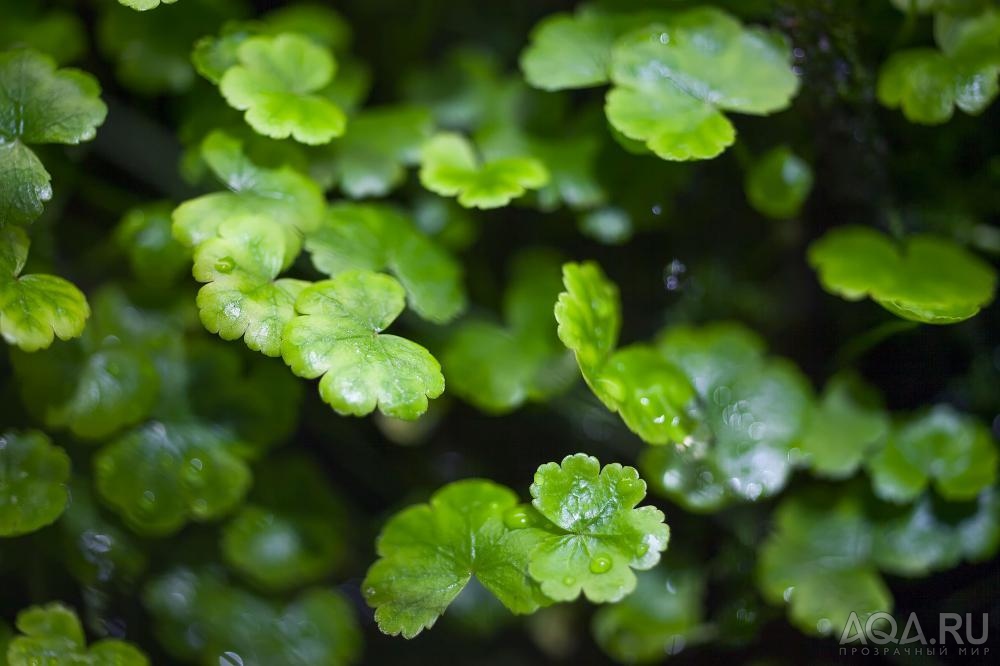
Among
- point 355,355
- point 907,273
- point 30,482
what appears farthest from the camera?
point 907,273

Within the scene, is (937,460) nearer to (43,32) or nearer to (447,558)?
(447,558)

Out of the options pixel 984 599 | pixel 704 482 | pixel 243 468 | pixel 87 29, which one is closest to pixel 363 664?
pixel 243 468

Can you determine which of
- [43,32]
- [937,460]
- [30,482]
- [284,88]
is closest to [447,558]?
[30,482]

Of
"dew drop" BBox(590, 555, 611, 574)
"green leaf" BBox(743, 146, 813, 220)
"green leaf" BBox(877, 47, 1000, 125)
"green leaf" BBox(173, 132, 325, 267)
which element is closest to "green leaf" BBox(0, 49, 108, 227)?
"green leaf" BBox(173, 132, 325, 267)

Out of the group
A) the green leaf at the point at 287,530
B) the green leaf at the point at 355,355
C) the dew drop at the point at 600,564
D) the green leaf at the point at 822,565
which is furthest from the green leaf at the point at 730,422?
the green leaf at the point at 287,530

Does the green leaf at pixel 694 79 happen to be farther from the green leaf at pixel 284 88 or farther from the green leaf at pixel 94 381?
the green leaf at pixel 94 381

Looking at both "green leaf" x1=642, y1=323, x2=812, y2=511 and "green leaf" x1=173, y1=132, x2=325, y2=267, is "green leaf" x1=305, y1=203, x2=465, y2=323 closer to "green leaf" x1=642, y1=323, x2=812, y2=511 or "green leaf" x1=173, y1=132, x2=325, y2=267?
"green leaf" x1=173, y1=132, x2=325, y2=267

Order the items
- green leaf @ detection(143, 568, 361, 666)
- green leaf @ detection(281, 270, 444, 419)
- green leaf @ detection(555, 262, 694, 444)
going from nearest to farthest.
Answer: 1. green leaf @ detection(281, 270, 444, 419)
2. green leaf @ detection(555, 262, 694, 444)
3. green leaf @ detection(143, 568, 361, 666)

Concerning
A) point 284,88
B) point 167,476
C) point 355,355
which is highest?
point 284,88
